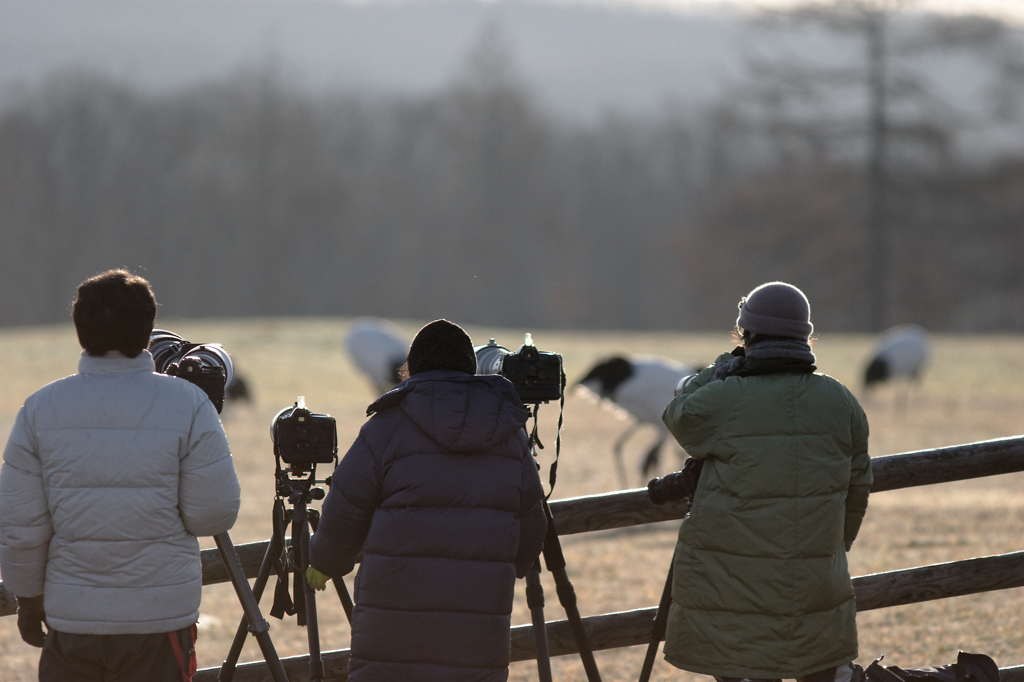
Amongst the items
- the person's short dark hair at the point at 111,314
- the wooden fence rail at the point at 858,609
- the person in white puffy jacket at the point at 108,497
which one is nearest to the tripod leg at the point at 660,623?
the wooden fence rail at the point at 858,609

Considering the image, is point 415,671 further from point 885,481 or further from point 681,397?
point 885,481

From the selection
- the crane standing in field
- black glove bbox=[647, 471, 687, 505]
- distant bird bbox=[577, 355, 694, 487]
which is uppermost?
black glove bbox=[647, 471, 687, 505]

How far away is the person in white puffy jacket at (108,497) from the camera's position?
2.93m

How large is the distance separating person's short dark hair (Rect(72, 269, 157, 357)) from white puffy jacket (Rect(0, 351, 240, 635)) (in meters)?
0.04

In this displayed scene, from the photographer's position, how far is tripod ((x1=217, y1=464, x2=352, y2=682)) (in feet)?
11.6

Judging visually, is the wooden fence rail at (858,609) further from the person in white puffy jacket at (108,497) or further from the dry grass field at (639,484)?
the person in white puffy jacket at (108,497)

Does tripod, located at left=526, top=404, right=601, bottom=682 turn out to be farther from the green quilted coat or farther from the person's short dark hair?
the person's short dark hair

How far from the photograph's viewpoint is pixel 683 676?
Answer: 17.9 ft

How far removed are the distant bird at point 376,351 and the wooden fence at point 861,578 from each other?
56.5 feet

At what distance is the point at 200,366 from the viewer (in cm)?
338

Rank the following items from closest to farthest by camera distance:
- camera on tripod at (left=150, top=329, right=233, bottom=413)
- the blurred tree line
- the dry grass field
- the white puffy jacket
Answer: the white puffy jacket → camera on tripod at (left=150, top=329, right=233, bottom=413) → the dry grass field → the blurred tree line

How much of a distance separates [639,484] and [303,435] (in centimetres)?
951

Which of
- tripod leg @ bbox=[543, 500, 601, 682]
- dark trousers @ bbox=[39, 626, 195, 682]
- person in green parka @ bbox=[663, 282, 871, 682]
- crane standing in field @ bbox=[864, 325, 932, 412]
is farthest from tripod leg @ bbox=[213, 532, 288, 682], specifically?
crane standing in field @ bbox=[864, 325, 932, 412]

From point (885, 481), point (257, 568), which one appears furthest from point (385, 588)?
point (885, 481)
